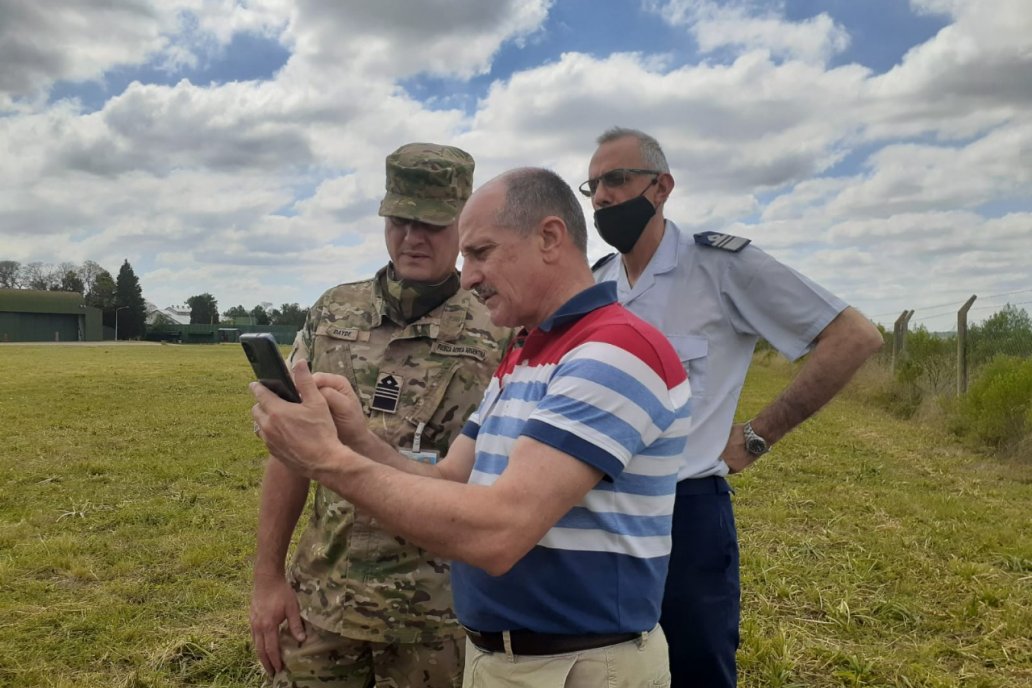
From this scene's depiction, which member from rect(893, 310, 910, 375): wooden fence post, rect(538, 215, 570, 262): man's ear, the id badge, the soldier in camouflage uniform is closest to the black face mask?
the soldier in camouflage uniform

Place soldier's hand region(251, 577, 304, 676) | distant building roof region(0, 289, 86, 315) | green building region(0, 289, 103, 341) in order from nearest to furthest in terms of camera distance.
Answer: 1. soldier's hand region(251, 577, 304, 676)
2. green building region(0, 289, 103, 341)
3. distant building roof region(0, 289, 86, 315)

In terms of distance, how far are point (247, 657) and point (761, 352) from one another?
37.3 meters

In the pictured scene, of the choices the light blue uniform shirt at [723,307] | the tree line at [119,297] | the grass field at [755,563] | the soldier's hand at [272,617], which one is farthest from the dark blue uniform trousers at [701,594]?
the tree line at [119,297]

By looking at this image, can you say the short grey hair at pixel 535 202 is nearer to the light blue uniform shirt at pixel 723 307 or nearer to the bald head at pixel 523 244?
the bald head at pixel 523 244

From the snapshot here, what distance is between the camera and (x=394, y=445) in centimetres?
263

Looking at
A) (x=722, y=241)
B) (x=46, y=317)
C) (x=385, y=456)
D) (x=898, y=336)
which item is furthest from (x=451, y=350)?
(x=46, y=317)

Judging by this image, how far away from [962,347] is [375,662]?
47.2 feet

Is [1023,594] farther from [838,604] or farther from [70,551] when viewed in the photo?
[70,551]

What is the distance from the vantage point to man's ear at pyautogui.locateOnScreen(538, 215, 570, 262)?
1.87 metres

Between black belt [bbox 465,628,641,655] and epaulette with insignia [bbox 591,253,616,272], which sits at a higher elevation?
epaulette with insignia [bbox 591,253,616,272]

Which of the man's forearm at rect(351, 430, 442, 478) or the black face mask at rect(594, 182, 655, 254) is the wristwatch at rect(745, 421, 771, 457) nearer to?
the black face mask at rect(594, 182, 655, 254)

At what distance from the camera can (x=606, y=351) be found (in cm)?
164

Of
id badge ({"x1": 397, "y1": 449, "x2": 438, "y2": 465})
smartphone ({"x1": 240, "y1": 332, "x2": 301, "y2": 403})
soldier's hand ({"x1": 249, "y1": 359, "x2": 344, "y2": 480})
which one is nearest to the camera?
soldier's hand ({"x1": 249, "y1": 359, "x2": 344, "y2": 480})

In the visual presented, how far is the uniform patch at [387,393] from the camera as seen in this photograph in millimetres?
2660
